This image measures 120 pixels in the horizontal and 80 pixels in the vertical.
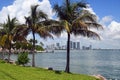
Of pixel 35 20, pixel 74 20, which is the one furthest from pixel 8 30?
pixel 74 20

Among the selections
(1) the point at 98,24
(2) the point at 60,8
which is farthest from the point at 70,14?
(1) the point at 98,24

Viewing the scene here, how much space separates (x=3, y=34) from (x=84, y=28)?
26181 mm

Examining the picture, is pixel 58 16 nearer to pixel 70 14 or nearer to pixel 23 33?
pixel 70 14

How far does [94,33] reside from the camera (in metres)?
28.8

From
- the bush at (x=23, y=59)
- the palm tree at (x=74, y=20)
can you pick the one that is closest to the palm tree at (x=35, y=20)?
the bush at (x=23, y=59)

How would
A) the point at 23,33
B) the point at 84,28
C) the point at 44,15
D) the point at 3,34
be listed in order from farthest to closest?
the point at 3,34
the point at 23,33
the point at 44,15
the point at 84,28

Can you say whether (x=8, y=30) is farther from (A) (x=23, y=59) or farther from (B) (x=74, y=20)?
(B) (x=74, y=20)

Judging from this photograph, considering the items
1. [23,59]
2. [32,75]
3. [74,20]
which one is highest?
[74,20]

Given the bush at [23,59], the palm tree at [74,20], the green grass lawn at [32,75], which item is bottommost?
the green grass lawn at [32,75]

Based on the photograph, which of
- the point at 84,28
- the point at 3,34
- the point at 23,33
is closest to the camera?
the point at 84,28

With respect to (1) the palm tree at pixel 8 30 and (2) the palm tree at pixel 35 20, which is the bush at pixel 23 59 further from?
(1) the palm tree at pixel 8 30

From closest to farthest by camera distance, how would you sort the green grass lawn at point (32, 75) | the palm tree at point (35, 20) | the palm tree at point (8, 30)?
the green grass lawn at point (32, 75)
the palm tree at point (35, 20)
the palm tree at point (8, 30)

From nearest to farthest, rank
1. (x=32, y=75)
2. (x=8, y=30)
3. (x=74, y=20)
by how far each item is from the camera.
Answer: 1. (x=32, y=75)
2. (x=74, y=20)
3. (x=8, y=30)

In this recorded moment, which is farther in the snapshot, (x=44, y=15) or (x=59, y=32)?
(x=44, y=15)
